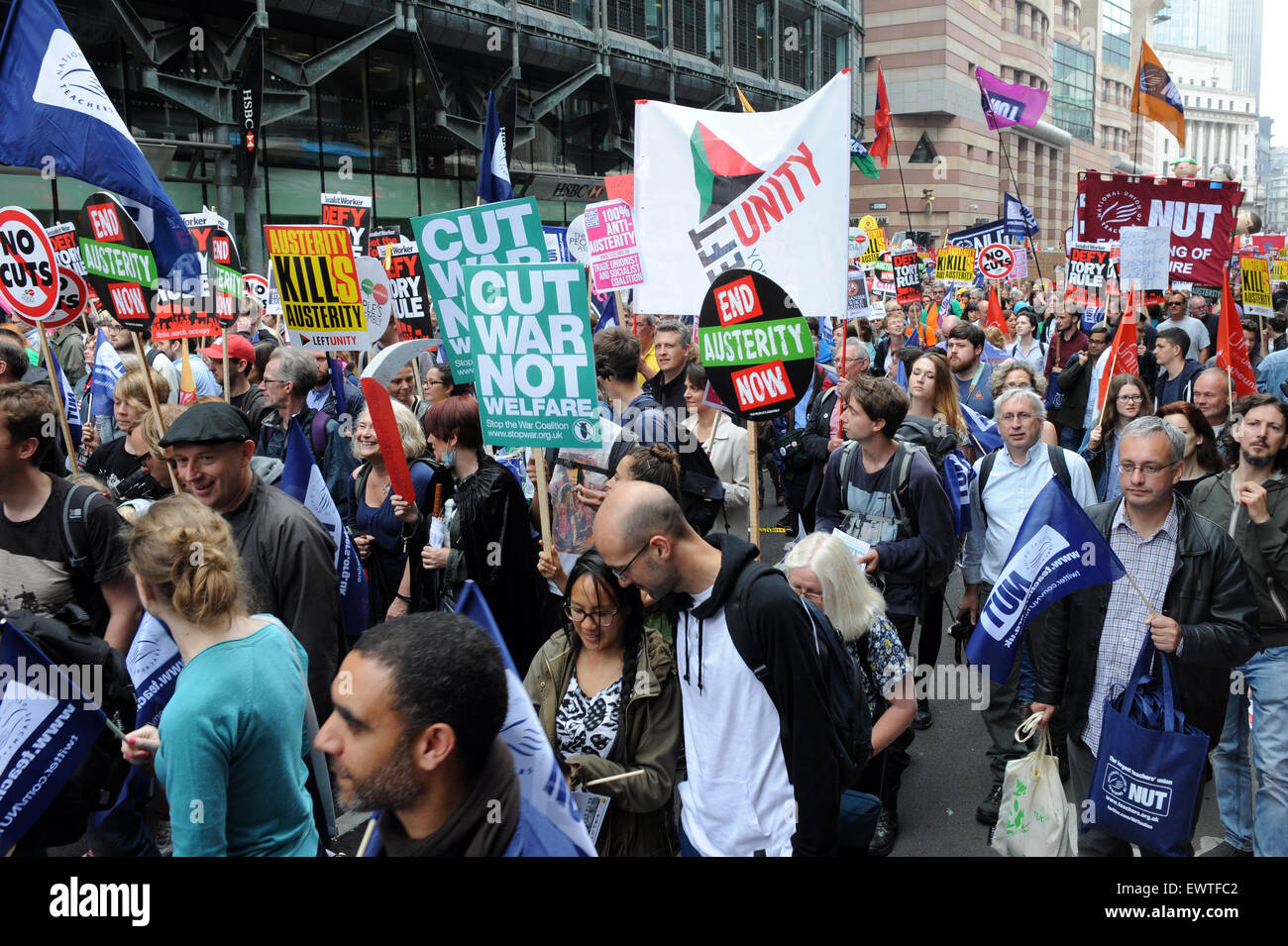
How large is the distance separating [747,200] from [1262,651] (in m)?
3.04

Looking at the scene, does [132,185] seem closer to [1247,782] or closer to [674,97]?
[1247,782]

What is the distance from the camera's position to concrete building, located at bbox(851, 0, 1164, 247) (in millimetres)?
56844

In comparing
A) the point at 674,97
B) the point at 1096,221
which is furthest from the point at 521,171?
the point at 1096,221

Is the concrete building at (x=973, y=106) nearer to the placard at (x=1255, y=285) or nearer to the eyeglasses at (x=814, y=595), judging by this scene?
the placard at (x=1255, y=285)

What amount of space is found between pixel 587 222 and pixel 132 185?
18.3 ft

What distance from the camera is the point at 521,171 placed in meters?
28.9

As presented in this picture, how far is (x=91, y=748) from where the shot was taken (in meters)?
3.08

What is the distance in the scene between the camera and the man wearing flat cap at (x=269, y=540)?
3646 millimetres

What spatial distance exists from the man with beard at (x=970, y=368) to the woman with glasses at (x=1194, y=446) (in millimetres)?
2378

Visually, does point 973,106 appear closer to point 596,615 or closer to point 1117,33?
point 1117,33

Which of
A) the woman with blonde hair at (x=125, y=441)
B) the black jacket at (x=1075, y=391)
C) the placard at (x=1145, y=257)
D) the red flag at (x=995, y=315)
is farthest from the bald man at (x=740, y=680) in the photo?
the red flag at (x=995, y=315)

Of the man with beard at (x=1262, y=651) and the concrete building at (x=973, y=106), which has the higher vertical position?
the concrete building at (x=973, y=106)

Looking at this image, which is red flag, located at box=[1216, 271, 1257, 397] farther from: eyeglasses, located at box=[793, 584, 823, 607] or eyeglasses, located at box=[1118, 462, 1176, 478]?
eyeglasses, located at box=[793, 584, 823, 607]

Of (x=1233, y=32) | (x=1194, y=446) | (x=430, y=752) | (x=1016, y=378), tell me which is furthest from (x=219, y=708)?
(x=1233, y=32)
